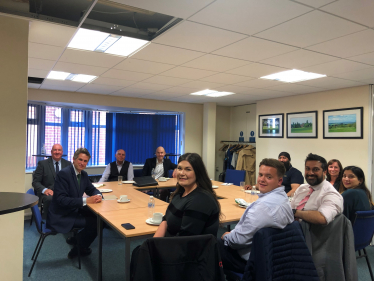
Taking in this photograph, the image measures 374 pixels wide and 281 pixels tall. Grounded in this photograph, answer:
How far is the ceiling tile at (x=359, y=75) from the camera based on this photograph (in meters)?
3.84

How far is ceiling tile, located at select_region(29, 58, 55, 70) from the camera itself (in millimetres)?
3635

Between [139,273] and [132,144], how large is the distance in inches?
242

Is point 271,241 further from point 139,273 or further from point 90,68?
point 90,68

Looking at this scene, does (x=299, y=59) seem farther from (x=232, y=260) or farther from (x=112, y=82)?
(x=112, y=82)

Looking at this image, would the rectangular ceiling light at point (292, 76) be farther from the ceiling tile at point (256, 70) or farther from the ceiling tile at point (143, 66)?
the ceiling tile at point (143, 66)

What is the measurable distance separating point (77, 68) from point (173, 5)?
7.81 ft

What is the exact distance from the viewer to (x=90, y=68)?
13.0 ft

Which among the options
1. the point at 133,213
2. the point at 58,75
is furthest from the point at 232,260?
the point at 58,75

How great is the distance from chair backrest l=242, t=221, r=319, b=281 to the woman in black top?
366mm

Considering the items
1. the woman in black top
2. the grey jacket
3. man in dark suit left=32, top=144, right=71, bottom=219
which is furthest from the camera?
man in dark suit left=32, top=144, right=71, bottom=219

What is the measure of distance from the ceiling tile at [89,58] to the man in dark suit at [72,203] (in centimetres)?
112

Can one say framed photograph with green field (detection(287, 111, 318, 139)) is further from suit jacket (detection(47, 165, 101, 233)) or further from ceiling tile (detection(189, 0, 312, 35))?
suit jacket (detection(47, 165, 101, 233))

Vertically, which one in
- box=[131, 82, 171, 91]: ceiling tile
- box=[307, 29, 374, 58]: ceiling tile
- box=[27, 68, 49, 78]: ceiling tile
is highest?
box=[27, 68, 49, 78]: ceiling tile

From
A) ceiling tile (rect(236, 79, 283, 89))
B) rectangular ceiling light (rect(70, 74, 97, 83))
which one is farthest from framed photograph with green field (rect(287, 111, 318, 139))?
rectangular ceiling light (rect(70, 74, 97, 83))
